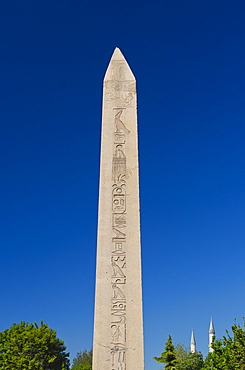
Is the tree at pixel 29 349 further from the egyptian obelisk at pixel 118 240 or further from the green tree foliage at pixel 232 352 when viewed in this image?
the egyptian obelisk at pixel 118 240

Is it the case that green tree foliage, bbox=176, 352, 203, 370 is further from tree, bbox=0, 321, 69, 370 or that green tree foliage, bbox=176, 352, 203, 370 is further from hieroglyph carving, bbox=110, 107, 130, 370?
hieroglyph carving, bbox=110, 107, 130, 370

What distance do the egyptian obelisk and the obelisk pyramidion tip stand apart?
39 mm

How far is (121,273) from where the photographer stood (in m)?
7.99

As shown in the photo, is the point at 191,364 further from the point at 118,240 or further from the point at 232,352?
the point at 118,240

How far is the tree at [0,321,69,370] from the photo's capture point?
28281 millimetres

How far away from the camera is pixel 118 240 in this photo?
8.20 m

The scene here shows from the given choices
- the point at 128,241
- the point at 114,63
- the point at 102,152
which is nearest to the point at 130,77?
the point at 114,63

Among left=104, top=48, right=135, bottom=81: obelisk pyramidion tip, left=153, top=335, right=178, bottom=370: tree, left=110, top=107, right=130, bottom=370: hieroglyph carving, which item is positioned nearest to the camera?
left=110, top=107, right=130, bottom=370: hieroglyph carving

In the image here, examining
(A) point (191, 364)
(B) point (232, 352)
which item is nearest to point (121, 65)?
(B) point (232, 352)

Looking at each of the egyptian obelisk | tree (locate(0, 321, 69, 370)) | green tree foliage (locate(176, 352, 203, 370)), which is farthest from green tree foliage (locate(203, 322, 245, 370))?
green tree foliage (locate(176, 352, 203, 370))

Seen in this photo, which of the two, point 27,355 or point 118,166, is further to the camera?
point 27,355

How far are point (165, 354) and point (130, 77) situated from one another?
34258 millimetres

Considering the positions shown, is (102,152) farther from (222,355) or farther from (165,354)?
(165,354)

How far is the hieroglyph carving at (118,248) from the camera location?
757cm
